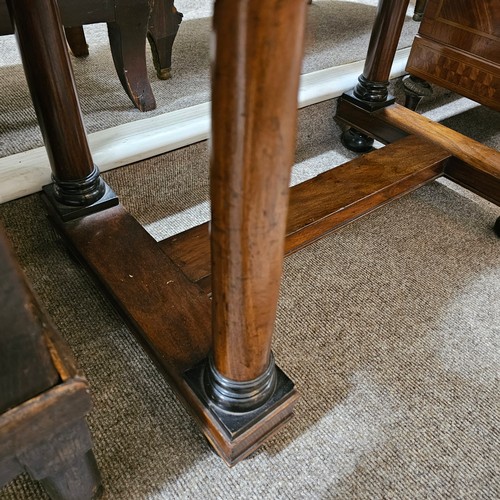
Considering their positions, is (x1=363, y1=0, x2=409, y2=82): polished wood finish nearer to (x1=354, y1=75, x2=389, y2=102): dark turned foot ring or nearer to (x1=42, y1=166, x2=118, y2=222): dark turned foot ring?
(x1=354, y1=75, x2=389, y2=102): dark turned foot ring

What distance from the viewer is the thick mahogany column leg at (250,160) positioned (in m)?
0.34

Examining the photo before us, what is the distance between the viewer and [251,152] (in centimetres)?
39

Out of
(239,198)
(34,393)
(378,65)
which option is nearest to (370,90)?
(378,65)

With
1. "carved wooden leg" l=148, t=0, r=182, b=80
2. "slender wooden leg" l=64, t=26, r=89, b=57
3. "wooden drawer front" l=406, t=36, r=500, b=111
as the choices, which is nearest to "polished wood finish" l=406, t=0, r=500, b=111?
"wooden drawer front" l=406, t=36, r=500, b=111

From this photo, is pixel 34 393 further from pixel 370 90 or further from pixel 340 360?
pixel 370 90

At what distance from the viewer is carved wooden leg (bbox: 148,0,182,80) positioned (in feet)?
4.09

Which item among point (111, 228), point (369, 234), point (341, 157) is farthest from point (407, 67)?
point (111, 228)

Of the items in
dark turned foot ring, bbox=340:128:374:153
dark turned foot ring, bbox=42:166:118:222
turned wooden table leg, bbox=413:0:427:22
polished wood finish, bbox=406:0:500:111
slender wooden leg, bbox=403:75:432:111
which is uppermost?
polished wood finish, bbox=406:0:500:111

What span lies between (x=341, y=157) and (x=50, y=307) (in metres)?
0.84

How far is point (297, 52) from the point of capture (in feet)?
1.16

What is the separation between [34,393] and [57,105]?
0.51m

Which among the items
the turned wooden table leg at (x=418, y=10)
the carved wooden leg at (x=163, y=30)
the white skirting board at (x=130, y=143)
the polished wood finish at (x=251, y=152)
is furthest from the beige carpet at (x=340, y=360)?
the turned wooden table leg at (x=418, y=10)

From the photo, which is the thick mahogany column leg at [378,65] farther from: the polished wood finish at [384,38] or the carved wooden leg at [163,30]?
the carved wooden leg at [163,30]

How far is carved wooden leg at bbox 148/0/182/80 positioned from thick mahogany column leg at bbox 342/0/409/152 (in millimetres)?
482
